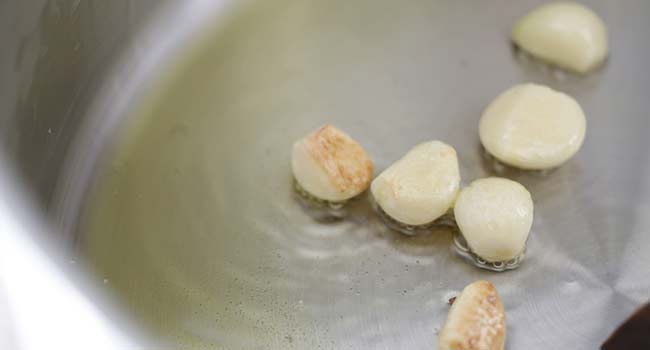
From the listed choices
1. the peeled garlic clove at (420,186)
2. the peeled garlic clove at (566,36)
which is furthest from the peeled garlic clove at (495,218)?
the peeled garlic clove at (566,36)

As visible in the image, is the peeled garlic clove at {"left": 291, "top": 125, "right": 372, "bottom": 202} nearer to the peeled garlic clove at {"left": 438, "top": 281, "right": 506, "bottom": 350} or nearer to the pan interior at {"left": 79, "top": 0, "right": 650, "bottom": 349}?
the pan interior at {"left": 79, "top": 0, "right": 650, "bottom": 349}

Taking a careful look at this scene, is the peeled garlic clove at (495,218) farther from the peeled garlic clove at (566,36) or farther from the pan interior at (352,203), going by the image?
the peeled garlic clove at (566,36)

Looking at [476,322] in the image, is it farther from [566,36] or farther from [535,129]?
[566,36]

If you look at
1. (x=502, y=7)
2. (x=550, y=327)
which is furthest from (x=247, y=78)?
(x=550, y=327)

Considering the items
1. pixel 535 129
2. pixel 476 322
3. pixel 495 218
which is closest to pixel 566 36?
pixel 535 129

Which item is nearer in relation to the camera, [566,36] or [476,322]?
[476,322]
